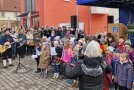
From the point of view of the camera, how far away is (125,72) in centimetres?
720

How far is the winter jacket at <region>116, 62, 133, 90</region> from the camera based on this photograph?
7078 mm

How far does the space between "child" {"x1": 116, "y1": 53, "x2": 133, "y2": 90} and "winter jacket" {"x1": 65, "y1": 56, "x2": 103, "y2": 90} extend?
2539mm

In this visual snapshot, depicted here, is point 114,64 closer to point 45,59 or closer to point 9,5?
point 45,59

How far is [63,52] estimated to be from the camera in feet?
35.0

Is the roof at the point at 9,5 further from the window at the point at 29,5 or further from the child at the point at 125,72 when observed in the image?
the child at the point at 125,72

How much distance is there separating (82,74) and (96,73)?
0.79 feet

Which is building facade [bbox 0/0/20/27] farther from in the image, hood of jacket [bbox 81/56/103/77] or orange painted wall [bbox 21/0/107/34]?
hood of jacket [bbox 81/56/103/77]

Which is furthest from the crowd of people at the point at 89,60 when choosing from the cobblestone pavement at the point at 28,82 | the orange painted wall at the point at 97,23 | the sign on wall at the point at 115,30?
the orange painted wall at the point at 97,23

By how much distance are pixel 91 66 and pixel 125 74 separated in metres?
2.85

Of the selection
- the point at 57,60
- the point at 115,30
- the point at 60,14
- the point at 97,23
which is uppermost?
the point at 60,14

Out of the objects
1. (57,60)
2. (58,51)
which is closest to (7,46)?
(58,51)

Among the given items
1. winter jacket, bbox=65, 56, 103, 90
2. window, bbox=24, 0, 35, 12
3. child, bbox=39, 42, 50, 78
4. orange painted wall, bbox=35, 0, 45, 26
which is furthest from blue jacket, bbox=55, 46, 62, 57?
window, bbox=24, 0, 35, 12

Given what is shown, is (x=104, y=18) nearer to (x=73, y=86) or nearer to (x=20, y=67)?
(x=20, y=67)

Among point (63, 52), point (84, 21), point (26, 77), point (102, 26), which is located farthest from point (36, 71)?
point (102, 26)
